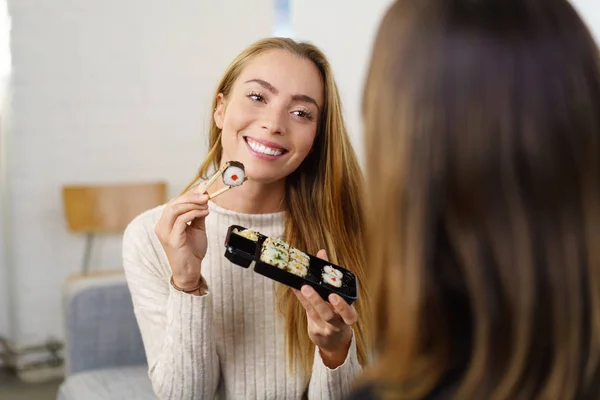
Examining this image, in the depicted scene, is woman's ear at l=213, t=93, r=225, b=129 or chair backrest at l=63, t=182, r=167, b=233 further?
chair backrest at l=63, t=182, r=167, b=233

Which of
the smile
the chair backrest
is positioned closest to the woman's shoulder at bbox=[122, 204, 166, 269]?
the smile

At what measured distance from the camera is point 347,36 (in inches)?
105

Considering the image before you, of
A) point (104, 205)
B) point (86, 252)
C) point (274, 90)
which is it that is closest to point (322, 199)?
point (274, 90)

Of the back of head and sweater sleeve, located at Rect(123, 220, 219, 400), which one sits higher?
the back of head

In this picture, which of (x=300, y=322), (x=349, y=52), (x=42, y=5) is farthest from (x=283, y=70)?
(x=42, y=5)

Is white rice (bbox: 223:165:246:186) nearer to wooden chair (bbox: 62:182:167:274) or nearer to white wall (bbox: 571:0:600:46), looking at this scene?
white wall (bbox: 571:0:600:46)

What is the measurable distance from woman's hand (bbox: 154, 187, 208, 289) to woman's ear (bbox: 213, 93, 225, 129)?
22 cm

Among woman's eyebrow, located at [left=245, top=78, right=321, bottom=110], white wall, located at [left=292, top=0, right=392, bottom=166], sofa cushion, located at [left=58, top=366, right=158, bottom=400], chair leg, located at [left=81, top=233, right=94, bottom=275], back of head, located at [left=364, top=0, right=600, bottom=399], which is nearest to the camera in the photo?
back of head, located at [left=364, top=0, right=600, bottom=399]

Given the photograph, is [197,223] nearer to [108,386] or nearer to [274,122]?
[274,122]

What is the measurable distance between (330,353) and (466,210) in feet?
1.91

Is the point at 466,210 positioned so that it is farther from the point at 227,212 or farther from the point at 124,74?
the point at 124,74

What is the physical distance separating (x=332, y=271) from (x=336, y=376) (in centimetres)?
20

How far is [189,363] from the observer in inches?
41.1

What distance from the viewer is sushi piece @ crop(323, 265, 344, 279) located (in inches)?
36.9
